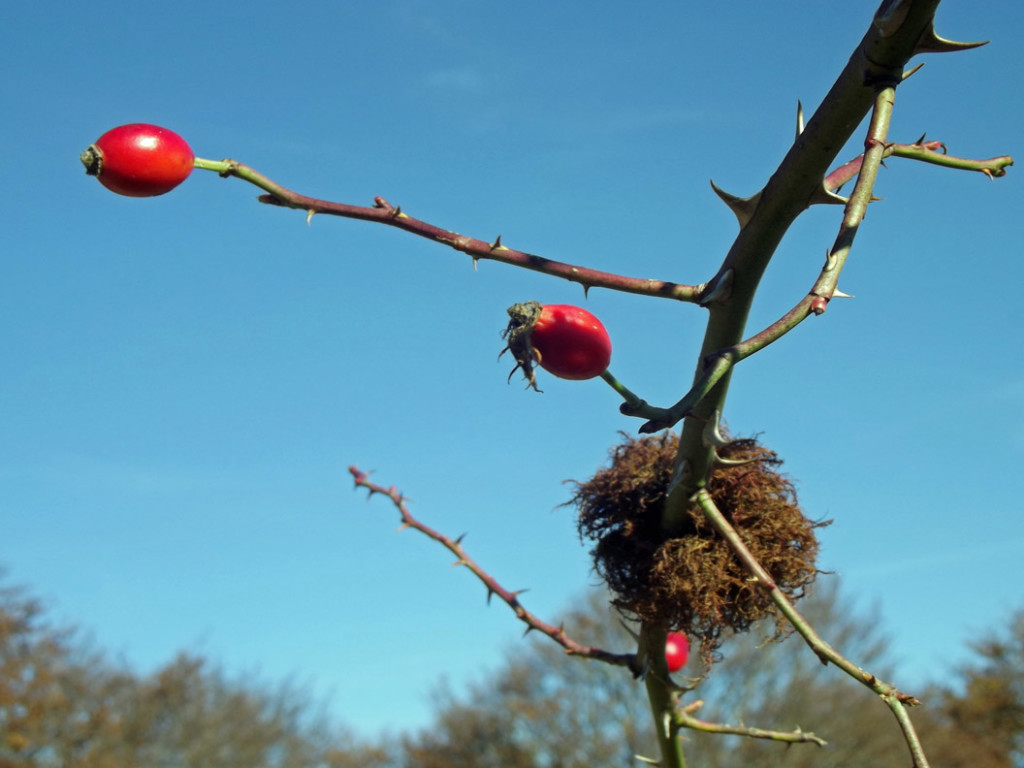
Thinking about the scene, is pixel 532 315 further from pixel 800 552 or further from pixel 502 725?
pixel 502 725

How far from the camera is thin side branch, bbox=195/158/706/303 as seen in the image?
1437 millimetres

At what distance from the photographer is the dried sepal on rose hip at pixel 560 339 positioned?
5.64 feet

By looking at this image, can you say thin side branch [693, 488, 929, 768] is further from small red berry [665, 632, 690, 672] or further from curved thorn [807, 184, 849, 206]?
small red berry [665, 632, 690, 672]

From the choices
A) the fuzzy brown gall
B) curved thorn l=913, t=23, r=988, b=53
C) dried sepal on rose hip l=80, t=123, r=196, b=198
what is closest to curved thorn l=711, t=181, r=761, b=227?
curved thorn l=913, t=23, r=988, b=53

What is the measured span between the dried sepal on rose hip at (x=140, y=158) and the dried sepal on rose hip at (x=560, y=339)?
61cm

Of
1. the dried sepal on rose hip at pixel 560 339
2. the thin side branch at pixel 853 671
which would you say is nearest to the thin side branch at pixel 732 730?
the thin side branch at pixel 853 671

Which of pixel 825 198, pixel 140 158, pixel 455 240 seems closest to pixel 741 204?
pixel 825 198

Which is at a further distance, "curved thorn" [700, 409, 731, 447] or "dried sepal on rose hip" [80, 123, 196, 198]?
"curved thorn" [700, 409, 731, 447]

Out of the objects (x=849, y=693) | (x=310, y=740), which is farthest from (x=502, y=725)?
(x=849, y=693)

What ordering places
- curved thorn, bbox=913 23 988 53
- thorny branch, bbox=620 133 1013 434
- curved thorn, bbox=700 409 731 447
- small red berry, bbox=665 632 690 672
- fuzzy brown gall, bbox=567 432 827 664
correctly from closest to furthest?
thorny branch, bbox=620 133 1013 434
curved thorn, bbox=913 23 988 53
curved thorn, bbox=700 409 731 447
fuzzy brown gall, bbox=567 432 827 664
small red berry, bbox=665 632 690 672

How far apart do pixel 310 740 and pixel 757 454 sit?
91.0ft

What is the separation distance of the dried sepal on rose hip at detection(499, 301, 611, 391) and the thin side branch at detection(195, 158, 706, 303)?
18cm

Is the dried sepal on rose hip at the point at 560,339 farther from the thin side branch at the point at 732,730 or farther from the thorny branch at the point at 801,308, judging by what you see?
the thin side branch at the point at 732,730

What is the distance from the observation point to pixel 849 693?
23.2 metres
